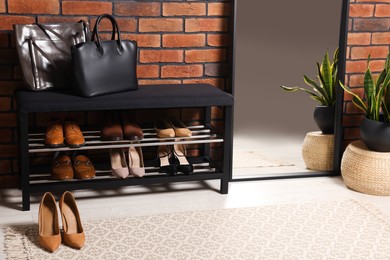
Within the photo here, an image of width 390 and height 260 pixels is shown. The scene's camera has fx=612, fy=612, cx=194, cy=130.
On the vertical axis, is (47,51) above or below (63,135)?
above

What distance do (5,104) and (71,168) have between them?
1.65 feet

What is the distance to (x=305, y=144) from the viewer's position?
3510 millimetres

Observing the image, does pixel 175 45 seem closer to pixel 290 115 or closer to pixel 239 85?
pixel 239 85

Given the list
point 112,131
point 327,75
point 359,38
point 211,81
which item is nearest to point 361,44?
point 359,38

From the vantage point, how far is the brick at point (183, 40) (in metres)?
3.27

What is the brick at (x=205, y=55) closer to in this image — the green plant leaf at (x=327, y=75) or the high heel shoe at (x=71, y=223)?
the green plant leaf at (x=327, y=75)

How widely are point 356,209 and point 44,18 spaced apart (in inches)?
71.2

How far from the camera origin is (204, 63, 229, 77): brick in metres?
3.37

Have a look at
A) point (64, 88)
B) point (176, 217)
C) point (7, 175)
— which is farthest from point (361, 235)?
point (7, 175)

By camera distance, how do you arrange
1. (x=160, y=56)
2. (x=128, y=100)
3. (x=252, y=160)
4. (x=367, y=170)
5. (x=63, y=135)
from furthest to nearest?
(x=252, y=160), (x=160, y=56), (x=367, y=170), (x=63, y=135), (x=128, y=100)

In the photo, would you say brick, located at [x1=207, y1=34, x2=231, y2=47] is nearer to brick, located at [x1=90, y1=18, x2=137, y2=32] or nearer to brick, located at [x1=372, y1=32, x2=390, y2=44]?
brick, located at [x1=90, y1=18, x2=137, y2=32]

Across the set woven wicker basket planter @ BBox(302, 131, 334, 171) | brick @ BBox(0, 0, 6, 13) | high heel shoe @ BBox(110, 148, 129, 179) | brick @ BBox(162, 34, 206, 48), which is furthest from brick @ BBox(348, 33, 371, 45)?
brick @ BBox(0, 0, 6, 13)

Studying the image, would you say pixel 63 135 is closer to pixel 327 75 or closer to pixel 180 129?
pixel 180 129

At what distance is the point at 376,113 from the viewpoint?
3.23 m
